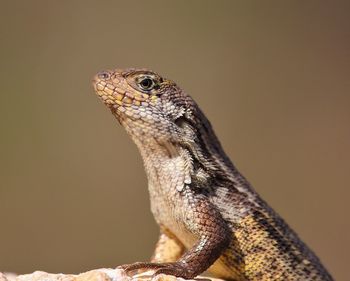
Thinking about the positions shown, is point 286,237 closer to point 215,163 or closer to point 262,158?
point 215,163

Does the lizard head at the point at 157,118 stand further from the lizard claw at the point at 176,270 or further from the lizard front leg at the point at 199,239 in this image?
the lizard claw at the point at 176,270

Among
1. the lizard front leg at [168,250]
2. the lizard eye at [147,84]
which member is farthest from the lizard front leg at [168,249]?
the lizard eye at [147,84]

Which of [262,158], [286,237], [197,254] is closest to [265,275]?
[286,237]

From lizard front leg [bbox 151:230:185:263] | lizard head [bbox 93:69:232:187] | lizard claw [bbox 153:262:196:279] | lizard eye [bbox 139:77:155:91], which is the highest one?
lizard eye [bbox 139:77:155:91]

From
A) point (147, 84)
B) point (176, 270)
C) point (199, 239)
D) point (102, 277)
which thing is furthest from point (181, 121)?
point (102, 277)

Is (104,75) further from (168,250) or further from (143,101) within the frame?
(168,250)

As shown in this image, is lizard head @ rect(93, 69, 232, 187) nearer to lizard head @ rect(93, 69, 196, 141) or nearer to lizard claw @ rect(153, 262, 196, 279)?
lizard head @ rect(93, 69, 196, 141)

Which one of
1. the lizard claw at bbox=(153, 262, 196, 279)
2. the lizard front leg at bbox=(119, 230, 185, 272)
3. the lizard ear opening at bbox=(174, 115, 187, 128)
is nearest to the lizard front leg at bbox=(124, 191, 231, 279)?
the lizard claw at bbox=(153, 262, 196, 279)
